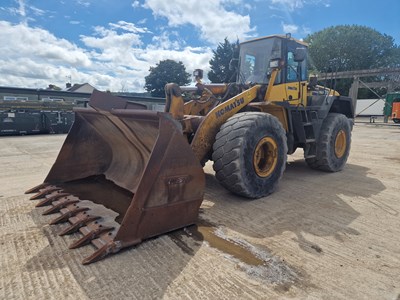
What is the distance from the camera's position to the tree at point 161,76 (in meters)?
42.0

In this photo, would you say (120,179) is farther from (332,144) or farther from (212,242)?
(332,144)

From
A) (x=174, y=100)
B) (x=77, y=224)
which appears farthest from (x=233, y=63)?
(x=77, y=224)

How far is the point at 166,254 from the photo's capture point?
260 cm

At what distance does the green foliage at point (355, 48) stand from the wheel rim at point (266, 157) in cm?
4357

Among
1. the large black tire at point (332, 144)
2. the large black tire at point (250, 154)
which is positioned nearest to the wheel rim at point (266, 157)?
the large black tire at point (250, 154)

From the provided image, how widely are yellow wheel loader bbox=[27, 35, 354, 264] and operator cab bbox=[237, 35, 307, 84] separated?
18 millimetres

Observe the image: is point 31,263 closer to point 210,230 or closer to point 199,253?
point 199,253

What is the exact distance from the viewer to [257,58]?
17.7 ft

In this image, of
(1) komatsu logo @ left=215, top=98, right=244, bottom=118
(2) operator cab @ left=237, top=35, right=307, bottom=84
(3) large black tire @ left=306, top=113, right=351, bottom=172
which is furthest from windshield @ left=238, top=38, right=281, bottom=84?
(3) large black tire @ left=306, top=113, right=351, bottom=172

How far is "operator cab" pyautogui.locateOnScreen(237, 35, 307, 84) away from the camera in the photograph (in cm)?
514

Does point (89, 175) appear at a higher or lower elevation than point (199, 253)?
higher

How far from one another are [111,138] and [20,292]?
251 cm

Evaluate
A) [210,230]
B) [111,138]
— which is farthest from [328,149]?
[111,138]

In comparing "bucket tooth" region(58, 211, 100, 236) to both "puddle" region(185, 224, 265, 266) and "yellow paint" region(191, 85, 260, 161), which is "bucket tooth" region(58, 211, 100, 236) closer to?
"puddle" region(185, 224, 265, 266)
